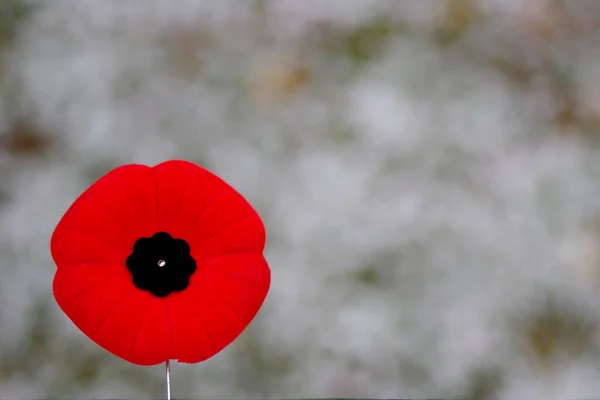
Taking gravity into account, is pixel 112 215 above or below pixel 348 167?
below

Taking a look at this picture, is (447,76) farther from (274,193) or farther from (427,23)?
(274,193)

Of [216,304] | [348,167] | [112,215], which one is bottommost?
[216,304]

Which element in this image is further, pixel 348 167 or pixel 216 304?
pixel 348 167

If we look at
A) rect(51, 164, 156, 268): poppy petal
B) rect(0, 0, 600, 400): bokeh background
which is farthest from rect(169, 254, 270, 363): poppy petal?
rect(0, 0, 600, 400): bokeh background

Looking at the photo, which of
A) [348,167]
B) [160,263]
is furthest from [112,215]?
[348,167]

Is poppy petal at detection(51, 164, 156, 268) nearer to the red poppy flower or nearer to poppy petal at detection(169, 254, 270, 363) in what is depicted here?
the red poppy flower

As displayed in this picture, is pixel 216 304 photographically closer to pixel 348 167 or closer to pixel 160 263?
pixel 160 263
